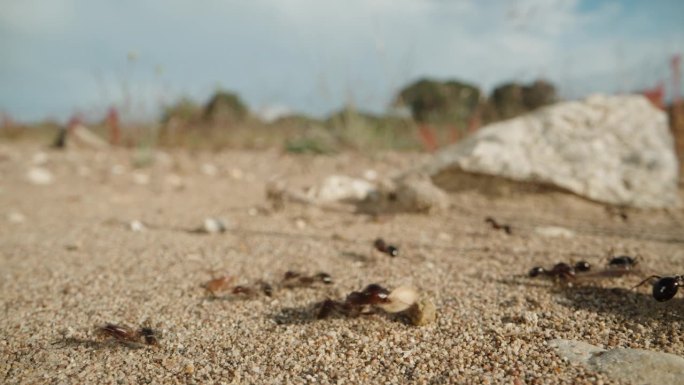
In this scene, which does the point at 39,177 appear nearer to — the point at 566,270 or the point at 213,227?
the point at 213,227

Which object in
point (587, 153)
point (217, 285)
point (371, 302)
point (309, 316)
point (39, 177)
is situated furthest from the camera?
point (39, 177)

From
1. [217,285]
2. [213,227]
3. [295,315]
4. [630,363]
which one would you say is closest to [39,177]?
[213,227]

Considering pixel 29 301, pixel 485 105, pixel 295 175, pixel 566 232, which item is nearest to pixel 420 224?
pixel 566 232

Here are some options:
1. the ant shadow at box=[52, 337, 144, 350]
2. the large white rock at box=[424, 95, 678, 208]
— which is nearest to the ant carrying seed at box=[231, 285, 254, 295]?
the ant shadow at box=[52, 337, 144, 350]

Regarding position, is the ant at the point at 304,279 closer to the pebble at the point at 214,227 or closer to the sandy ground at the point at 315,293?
the sandy ground at the point at 315,293

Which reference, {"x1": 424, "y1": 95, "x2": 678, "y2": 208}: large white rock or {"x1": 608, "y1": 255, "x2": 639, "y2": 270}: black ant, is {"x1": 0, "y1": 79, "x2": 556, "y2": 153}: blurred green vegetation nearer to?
{"x1": 424, "y1": 95, "x2": 678, "y2": 208}: large white rock
